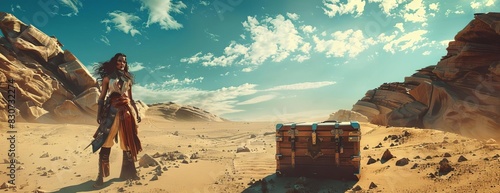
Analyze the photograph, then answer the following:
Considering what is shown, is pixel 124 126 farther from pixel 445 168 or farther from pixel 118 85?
pixel 445 168

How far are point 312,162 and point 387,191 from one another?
1.68 metres

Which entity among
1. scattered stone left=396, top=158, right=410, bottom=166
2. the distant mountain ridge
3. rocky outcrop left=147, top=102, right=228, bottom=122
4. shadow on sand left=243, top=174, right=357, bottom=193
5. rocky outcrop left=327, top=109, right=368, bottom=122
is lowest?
shadow on sand left=243, top=174, right=357, bottom=193

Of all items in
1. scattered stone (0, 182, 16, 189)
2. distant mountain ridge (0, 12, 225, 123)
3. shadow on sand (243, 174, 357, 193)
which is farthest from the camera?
distant mountain ridge (0, 12, 225, 123)

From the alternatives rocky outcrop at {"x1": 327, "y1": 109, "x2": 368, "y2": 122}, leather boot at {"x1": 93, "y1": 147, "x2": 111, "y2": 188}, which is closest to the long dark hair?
leather boot at {"x1": 93, "y1": 147, "x2": 111, "y2": 188}

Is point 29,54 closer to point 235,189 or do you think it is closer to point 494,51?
point 235,189

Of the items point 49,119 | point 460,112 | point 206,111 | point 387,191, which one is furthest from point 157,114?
point 387,191

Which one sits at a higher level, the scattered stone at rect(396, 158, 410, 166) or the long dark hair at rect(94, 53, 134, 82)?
the long dark hair at rect(94, 53, 134, 82)

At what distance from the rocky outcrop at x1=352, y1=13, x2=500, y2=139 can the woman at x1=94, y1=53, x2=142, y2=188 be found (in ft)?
47.8

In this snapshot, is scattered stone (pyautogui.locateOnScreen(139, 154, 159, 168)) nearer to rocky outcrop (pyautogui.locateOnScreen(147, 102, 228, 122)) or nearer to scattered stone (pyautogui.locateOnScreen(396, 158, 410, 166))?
scattered stone (pyautogui.locateOnScreen(396, 158, 410, 166))

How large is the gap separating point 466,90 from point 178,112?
31.8m

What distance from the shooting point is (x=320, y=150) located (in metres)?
6.61

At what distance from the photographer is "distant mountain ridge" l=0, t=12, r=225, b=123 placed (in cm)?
2312

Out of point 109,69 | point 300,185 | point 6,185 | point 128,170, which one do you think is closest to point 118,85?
point 109,69

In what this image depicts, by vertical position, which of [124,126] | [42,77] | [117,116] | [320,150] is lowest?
[320,150]
